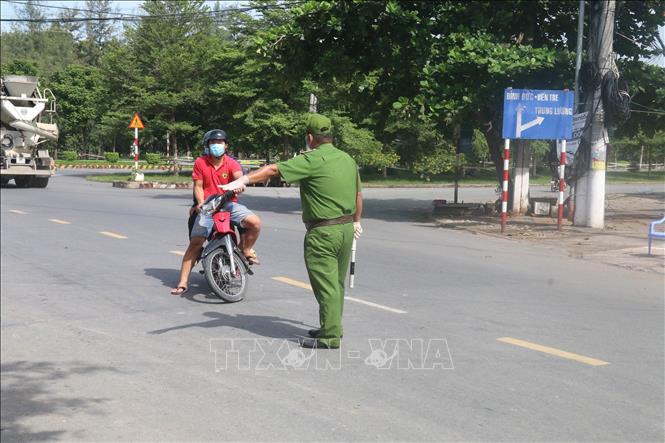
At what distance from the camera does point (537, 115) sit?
53.5ft

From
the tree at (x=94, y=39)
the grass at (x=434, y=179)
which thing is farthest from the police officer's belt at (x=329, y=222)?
the tree at (x=94, y=39)

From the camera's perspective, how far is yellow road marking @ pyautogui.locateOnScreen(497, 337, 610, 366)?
19.9 ft

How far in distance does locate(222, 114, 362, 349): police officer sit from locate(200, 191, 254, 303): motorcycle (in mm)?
1988

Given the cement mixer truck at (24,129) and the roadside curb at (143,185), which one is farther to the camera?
the roadside curb at (143,185)

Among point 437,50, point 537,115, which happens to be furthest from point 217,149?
point 437,50

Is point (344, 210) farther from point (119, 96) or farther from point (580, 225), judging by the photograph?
point (119, 96)


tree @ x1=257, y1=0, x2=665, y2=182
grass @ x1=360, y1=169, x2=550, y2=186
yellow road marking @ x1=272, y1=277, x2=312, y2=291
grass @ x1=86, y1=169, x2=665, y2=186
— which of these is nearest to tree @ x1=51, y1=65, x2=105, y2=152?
grass @ x1=86, y1=169, x2=665, y2=186

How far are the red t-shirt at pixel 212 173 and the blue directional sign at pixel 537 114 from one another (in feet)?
30.5

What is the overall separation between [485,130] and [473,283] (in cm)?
1079

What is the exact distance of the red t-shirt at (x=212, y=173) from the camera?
8.13 metres

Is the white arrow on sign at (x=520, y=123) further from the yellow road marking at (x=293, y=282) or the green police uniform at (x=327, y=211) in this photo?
the green police uniform at (x=327, y=211)

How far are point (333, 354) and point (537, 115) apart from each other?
37.8ft

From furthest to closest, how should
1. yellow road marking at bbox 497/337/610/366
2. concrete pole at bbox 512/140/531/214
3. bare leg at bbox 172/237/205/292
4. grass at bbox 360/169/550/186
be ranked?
grass at bbox 360/169/550/186 → concrete pole at bbox 512/140/531/214 → bare leg at bbox 172/237/205/292 → yellow road marking at bbox 497/337/610/366

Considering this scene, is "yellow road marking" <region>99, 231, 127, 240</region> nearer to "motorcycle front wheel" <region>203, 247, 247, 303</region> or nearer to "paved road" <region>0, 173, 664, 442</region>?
"paved road" <region>0, 173, 664, 442</region>
